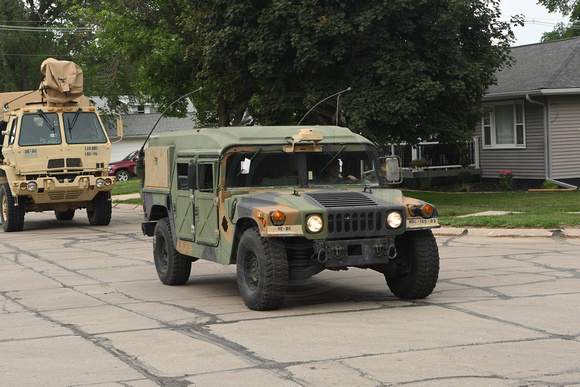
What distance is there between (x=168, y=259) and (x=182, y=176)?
128cm

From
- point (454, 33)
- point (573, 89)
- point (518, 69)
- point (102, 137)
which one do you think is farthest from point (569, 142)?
point (102, 137)

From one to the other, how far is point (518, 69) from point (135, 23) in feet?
47.7

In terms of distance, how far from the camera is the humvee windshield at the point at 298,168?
987cm

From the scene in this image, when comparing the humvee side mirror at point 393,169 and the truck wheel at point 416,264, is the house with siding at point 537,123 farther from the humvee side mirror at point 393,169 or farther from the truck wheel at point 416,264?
the truck wheel at point 416,264

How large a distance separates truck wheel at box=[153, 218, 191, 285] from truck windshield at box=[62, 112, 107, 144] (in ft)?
30.3

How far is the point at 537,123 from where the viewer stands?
27875mm

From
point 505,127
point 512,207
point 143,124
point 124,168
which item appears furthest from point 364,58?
point 143,124

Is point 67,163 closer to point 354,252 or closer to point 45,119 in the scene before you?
point 45,119

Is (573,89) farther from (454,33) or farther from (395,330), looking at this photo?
(395,330)

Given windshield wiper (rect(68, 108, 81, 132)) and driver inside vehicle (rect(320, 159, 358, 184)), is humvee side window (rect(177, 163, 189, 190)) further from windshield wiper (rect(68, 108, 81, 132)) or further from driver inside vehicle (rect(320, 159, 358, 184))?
windshield wiper (rect(68, 108, 81, 132))

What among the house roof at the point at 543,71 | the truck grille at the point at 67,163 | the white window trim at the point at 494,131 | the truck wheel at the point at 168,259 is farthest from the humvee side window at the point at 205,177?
the white window trim at the point at 494,131

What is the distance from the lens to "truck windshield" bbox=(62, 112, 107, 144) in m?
20.4

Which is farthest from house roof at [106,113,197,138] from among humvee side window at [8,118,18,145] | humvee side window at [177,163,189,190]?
humvee side window at [177,163,189,190]

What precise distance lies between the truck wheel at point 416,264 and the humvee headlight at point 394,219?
0.47 metres
